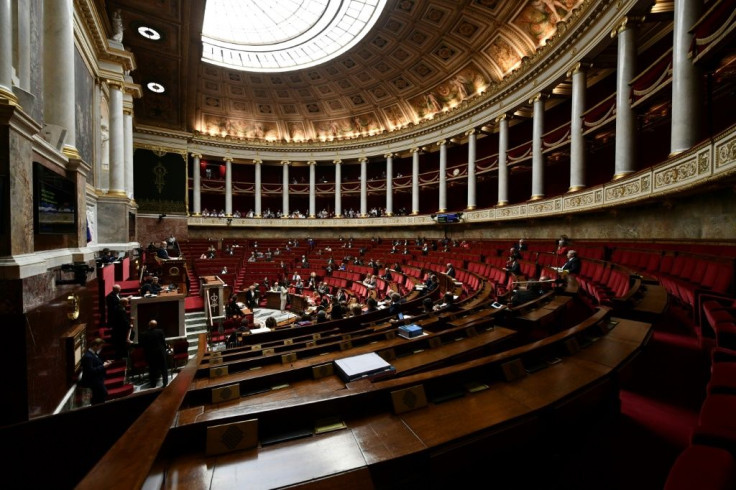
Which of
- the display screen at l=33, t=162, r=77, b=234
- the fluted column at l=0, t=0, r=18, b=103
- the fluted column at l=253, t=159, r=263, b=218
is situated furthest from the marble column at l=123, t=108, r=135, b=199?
the fluted column at l=0, t=0, r=18, b=103

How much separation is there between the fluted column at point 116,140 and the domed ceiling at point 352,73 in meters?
3.62

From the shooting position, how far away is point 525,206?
14.4 metres

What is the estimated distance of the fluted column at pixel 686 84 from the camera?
23.4 feet

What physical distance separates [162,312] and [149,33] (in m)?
13.1

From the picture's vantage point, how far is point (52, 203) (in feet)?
15.5

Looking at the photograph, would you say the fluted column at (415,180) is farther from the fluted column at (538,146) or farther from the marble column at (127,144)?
the marble column at (127,144)

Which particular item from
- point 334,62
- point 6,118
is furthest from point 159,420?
point 334,62

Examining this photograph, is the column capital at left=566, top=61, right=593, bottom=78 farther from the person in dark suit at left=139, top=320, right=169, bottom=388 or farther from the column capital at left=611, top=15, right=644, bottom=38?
the person in dark suit at left=139, top=320, right=169, bottom=388

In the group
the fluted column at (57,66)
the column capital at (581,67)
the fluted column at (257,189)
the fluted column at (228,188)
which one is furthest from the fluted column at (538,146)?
the fluted column at (228,188)

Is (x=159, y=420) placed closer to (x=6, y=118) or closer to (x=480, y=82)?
(x=6, y=118)

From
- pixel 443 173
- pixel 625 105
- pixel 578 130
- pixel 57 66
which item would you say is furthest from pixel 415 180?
pixel 57 66

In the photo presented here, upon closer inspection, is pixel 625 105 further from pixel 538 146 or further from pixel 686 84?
pixel 538 146

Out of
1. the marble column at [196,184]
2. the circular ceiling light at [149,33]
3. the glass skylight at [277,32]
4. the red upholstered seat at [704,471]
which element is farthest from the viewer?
the marble column at [196,184]

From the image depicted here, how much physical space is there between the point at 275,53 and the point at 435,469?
27.7 meters
